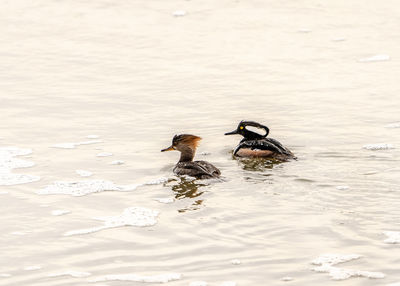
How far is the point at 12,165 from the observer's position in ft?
37.5

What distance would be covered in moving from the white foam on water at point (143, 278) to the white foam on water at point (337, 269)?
1330 millimetres

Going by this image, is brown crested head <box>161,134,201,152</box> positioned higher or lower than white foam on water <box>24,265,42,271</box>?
higher

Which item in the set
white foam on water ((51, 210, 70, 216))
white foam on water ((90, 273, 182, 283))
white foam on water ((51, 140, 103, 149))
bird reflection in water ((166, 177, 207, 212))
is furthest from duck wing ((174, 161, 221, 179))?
white foam on water ((90, 273, 182, 283))

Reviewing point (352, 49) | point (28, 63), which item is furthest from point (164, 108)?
point (352, 49)

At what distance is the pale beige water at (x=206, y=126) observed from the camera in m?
8.09

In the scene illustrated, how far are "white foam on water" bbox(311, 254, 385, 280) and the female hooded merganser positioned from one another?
331 cm

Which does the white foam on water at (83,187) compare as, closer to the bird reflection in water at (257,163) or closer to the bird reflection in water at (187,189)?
the bird reflection in water at (187,189)

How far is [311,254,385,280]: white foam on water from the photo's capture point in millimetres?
7441

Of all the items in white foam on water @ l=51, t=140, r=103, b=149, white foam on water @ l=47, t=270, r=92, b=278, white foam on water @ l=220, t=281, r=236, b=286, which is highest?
white foam on water @ l=51, t=140, r=103, b=149

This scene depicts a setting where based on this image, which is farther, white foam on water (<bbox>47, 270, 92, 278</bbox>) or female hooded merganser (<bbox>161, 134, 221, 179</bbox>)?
female hooded merganser (<bbox>161, 134, 221, 179</bbox>)

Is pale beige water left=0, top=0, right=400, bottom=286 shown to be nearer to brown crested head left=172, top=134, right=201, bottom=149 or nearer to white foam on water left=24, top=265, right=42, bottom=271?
white foam on water left=24, top=265, right=42, bottom=271

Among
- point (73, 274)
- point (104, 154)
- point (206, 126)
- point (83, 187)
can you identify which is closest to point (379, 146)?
point (206, 126)

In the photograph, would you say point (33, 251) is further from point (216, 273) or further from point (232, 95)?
point (232, 95)

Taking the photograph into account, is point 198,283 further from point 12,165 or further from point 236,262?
point 12,165
